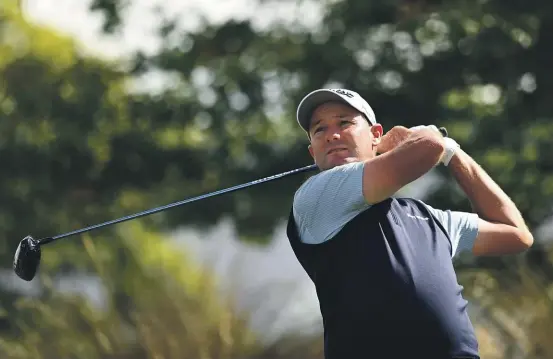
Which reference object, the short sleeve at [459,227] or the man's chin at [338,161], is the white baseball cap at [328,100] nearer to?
the man's chin at [338,161]

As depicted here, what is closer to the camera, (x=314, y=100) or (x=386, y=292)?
(x=386, y=292)

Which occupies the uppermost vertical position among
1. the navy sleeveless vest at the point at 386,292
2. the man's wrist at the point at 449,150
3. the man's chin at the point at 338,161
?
the man's chin at the point at 338,161

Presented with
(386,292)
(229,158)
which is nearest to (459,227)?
(386,292)

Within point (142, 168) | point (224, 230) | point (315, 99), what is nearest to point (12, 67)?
point (142, 168)

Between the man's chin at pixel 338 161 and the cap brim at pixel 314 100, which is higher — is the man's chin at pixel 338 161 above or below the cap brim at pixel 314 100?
below

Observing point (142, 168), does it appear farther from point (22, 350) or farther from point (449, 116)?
point (22, 350)

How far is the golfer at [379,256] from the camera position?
8.96 ft

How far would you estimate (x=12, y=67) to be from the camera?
13.2 meters

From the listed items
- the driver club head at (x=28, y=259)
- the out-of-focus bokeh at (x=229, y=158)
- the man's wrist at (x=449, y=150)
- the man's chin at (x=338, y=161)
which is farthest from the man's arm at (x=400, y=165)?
the out-of-focus bokeh at (x=229, y=158)

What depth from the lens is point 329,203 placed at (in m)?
2.85

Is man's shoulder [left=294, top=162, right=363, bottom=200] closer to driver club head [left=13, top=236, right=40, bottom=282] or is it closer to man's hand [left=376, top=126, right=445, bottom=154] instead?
man's hand [left=376, top=126, right=445, bottom=154]

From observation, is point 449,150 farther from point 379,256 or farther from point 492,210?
point 379,256

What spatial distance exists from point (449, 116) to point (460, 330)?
6.82 m

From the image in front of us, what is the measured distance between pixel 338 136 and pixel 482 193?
0.60 metres
